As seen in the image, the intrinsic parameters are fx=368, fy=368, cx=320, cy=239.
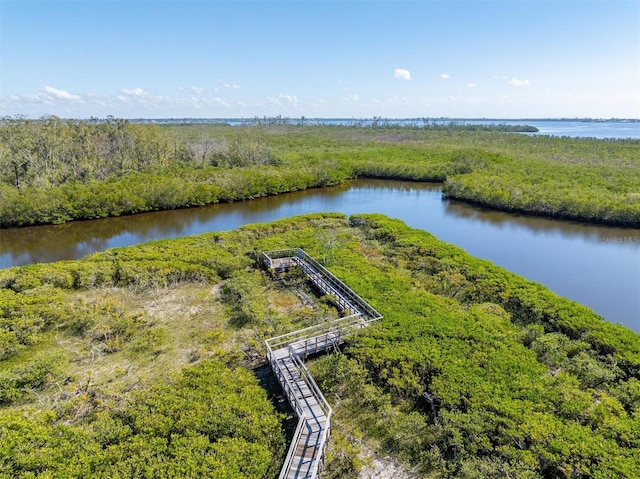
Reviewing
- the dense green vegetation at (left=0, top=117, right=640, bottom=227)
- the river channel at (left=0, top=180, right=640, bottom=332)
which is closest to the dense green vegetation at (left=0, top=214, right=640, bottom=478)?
the river channel at (left=0, top=180, right=640, bottom=332)

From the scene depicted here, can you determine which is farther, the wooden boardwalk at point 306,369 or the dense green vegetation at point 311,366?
the wooden boardwalk at point 306,369

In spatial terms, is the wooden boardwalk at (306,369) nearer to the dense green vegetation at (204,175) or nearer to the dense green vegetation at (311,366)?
the dense green vegetation at (311,366)

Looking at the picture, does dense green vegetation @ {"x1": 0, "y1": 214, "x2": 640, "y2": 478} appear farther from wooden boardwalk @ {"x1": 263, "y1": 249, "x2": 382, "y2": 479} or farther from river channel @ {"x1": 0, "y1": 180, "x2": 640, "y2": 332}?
river channel @ {"x1": 0, "y1": 180, "x2": 640, "y2": 332}

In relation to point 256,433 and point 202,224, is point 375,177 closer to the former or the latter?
point 202,224

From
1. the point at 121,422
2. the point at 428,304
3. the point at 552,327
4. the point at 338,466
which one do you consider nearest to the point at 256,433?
the point at 338,466

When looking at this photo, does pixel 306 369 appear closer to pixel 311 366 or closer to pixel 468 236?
pixel 311 366

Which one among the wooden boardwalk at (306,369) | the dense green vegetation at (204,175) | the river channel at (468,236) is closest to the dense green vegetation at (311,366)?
the wooden boardwalk at (306,369)

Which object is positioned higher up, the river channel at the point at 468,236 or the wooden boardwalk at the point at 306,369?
→ the wooden boardwalk at the point at 306,369
